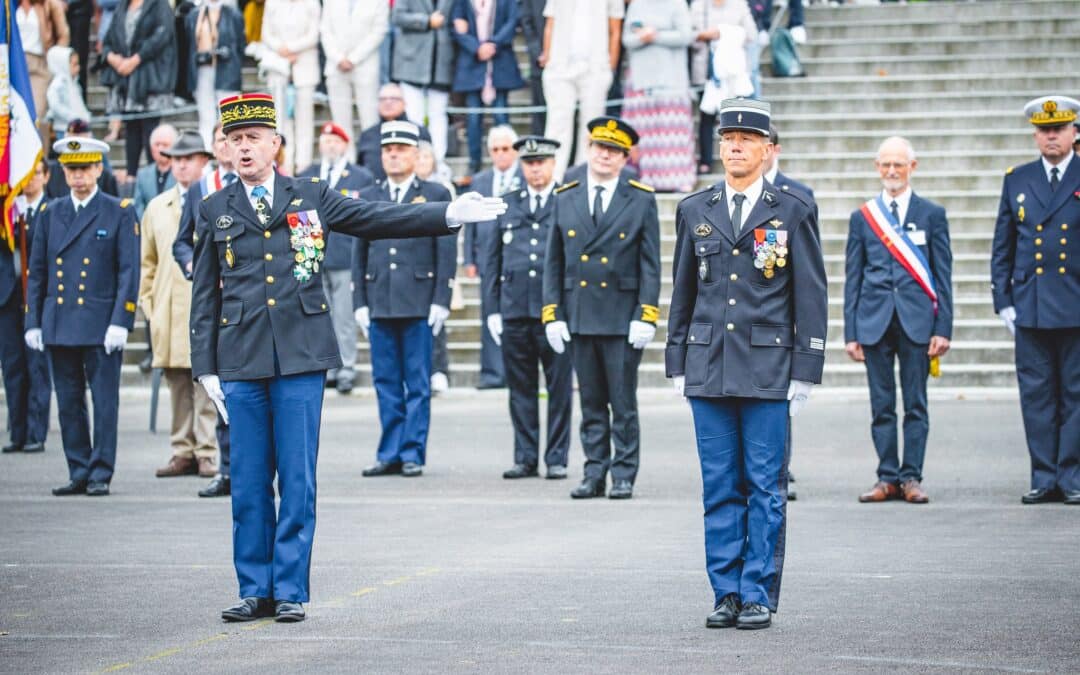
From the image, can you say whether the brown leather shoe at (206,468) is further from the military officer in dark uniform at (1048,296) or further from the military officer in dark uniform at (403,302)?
the military officer in dark uniform at (1048,296)

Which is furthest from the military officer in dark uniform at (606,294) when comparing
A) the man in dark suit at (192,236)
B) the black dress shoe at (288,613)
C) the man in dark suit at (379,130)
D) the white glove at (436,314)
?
the man in dark suit at (379,130)

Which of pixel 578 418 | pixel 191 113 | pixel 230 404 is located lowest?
pixel 578 418

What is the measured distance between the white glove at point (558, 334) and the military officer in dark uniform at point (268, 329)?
4.16 meters

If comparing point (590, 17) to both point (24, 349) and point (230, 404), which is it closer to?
point (24, 349)

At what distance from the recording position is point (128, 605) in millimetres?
8602

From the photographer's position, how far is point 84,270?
13.2 m

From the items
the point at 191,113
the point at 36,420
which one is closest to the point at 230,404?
the point at 36,420

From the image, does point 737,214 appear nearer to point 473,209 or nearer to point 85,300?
point 473,209

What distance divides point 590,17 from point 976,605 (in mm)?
13498

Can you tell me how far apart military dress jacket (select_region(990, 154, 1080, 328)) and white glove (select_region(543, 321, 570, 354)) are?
109 inches

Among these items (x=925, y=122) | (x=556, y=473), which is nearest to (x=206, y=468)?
(x=556, y=473)

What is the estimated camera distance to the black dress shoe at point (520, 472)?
535 inches

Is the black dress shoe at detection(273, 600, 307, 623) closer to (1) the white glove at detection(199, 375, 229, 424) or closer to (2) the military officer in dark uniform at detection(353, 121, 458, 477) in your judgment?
(1) the white glove at detection(199, 375, 229, 424)

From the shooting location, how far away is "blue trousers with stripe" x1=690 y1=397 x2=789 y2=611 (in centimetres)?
800
